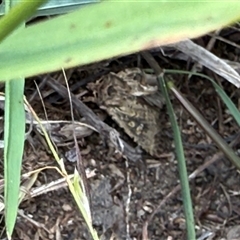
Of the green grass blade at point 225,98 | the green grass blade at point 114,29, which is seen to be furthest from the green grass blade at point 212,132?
the green grass blade at point 114,29

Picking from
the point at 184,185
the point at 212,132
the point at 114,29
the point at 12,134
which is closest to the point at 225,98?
the point at 212,132

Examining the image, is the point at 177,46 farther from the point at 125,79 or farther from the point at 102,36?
the point at 102,36

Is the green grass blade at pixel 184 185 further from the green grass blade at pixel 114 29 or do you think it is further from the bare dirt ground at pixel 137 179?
the green grass blade at pixel 114 29

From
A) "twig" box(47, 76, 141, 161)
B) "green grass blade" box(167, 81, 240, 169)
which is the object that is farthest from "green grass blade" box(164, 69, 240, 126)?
"twig" box(47, 76, 141, 161)

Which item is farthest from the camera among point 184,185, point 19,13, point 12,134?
point 184,185

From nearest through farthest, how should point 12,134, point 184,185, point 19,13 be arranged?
point 19,13, point 12,134, point 184,185

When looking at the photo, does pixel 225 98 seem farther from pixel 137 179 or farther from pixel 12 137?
pixel 12 137
